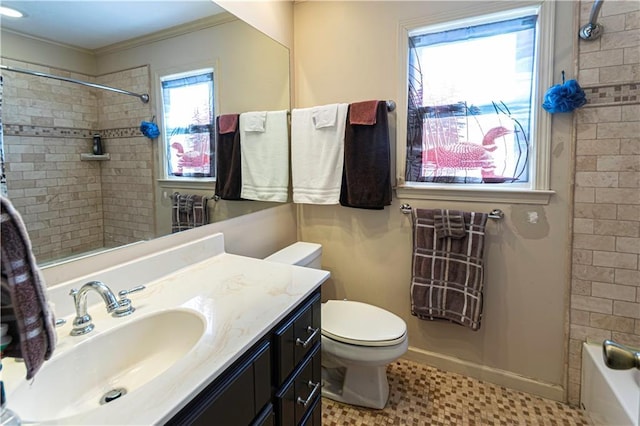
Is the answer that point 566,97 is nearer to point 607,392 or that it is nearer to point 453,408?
point 607,392

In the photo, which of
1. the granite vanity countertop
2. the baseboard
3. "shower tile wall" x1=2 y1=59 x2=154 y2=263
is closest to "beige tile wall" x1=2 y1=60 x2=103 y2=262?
"shower tile wall" x1=2 y1=59 x2=154 y2=263

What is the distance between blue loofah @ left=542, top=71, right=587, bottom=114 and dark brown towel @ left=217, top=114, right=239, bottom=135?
1.52 metres

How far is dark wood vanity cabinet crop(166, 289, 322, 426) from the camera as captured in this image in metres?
0.75

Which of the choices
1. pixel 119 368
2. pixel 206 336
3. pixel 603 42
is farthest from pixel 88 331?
pixel 603 42

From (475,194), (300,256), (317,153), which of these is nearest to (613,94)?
(475,194)

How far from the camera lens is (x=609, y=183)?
5.04ft

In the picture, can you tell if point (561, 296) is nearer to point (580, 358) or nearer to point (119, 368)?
point (580, 358)

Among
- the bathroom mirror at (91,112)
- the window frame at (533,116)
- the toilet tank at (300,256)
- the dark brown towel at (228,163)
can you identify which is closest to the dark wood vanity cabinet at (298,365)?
the toilet tank at (300,256)

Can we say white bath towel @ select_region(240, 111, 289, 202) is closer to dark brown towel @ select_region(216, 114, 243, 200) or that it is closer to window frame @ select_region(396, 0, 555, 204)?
dark brown towel @ select_region(216, 114, 243, 200)

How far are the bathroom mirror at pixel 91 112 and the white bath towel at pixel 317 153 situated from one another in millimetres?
643

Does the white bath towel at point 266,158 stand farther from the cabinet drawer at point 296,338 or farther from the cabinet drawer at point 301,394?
the cabinet drawer at point 301,394

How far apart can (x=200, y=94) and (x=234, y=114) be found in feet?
0.93

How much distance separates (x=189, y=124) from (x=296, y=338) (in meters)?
1.00

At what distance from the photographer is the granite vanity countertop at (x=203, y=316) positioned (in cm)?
64
